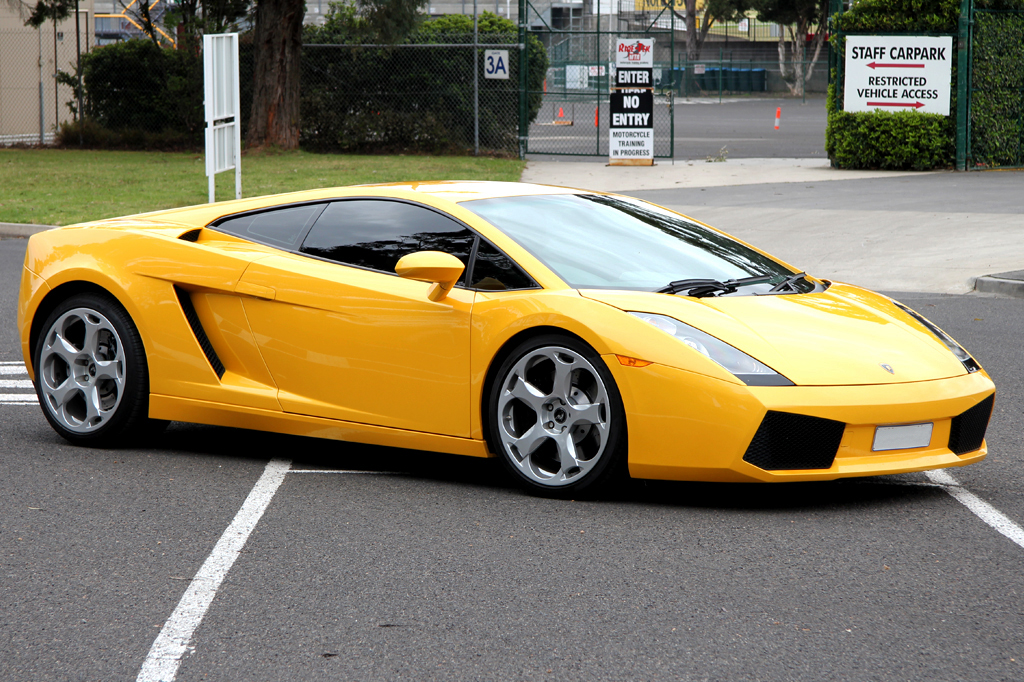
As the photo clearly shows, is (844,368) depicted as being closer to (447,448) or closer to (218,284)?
(447,448)

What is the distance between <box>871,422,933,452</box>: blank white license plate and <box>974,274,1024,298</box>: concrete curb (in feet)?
23.0

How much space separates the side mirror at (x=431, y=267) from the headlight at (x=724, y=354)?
2.52 ft

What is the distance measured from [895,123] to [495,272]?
1874 cm

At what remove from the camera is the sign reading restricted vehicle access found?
2177 cm

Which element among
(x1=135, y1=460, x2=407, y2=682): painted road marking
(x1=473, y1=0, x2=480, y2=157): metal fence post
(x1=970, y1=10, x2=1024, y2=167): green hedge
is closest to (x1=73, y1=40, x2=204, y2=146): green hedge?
(x1=473, y1=0, x2=480, y2=157): metal fence post

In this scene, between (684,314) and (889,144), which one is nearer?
(684,314)

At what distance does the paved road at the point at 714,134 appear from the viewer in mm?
27719

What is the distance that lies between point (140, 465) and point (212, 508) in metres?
0.87

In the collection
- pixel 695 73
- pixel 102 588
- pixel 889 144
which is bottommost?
pixel 102 588

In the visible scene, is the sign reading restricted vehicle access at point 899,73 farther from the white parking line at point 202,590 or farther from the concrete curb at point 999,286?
the white parking line at point 202,590

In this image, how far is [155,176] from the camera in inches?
848

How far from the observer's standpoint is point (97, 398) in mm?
5871

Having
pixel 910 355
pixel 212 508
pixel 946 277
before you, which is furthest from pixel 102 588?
pixel 946 277

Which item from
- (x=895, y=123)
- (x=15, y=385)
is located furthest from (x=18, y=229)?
(x=895, y=123)
